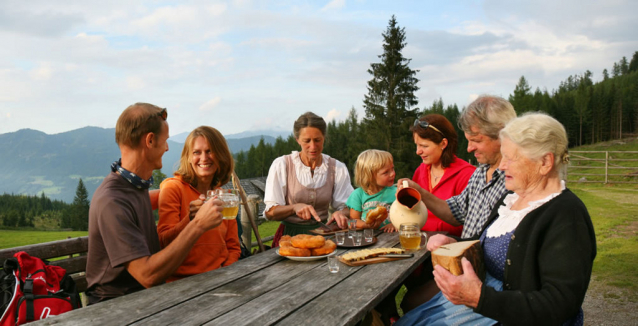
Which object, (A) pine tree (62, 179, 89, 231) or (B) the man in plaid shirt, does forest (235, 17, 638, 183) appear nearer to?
(A) pine tree (62, 179, 89, 231)

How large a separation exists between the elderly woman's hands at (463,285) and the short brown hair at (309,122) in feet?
8.34

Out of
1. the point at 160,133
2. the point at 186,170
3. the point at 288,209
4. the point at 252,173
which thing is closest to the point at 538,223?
the point at 160,133

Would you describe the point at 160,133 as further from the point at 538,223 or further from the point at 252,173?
the point at 252,173

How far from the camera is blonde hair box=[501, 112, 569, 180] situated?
197 centimetres

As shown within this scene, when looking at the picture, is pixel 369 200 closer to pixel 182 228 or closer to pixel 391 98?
pixel 182 228

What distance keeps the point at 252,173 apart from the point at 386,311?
202ft

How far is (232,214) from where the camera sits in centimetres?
254

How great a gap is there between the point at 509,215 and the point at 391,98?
45.3 m

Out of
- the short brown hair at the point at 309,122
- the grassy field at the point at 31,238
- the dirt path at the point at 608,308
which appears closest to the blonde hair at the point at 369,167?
the short brown hair at the point at 309,122

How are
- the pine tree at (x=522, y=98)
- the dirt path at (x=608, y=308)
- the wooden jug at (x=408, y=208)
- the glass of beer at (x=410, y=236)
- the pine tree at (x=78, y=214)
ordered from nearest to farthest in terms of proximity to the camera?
the glass of beer at (x=410, y=236)
the wooden jug at (x=408, y=208)
the dirt path at (x=608, y=308)
the pine tree at (x=78, y=214)
the pine tree at (x=522, y=98)

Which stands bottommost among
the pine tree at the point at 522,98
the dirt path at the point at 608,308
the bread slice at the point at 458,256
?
the dirt path at the point at 608,308

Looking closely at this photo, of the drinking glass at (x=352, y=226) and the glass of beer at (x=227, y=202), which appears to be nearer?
the glass of beer at (x=227, y=202)

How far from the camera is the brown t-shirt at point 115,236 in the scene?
6.91 feet

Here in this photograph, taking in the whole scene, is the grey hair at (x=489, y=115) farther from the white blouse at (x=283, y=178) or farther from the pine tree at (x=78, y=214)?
the pine tree at (x=78, y=214)
